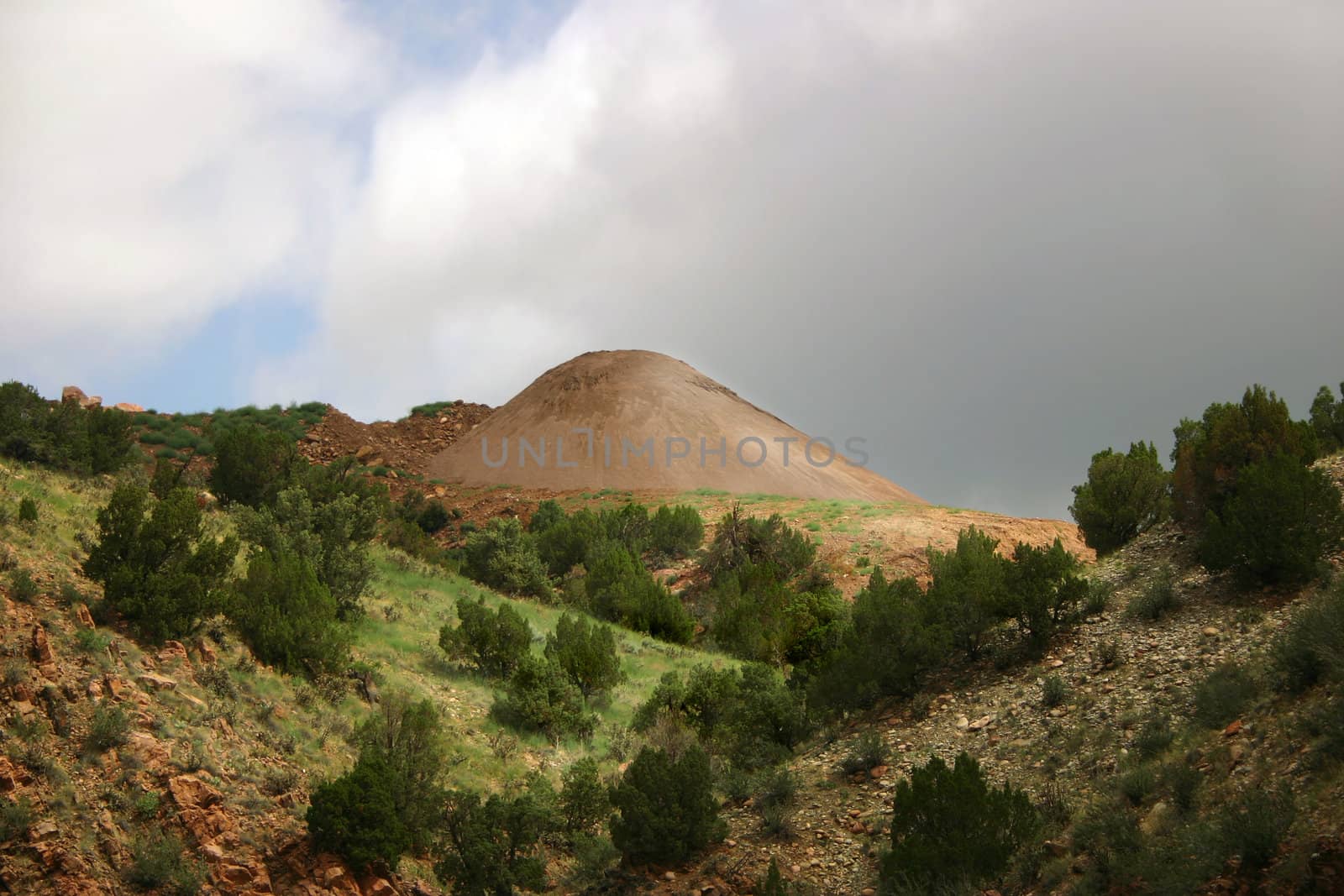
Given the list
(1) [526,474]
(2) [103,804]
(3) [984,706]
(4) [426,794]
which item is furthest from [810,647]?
(1) [526,474]

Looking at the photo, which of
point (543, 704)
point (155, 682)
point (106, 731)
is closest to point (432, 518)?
point (543, 704)

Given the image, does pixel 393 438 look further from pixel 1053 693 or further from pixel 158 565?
pixel 1053 693

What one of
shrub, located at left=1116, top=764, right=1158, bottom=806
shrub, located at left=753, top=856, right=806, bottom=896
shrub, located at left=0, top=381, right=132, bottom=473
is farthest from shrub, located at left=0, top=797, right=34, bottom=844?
shrub, located at left=0, top=381, right=132, bottom=473

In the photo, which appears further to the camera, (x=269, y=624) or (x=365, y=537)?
(x=365, y=537)

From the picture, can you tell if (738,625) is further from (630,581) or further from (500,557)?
(500,557)

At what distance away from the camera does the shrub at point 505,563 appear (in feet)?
107

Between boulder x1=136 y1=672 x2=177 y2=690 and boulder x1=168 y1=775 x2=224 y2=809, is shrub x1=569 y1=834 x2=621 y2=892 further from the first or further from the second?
boulder x1=136 y1=672 x2=177 y2=690

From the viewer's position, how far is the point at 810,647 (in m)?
26.2

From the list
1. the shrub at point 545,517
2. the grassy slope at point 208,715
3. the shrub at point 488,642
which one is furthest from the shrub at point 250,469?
the shrub at point 545,517

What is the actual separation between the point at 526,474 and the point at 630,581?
87.9 ft

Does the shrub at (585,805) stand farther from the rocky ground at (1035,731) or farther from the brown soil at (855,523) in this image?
the brown soil at (855,523)

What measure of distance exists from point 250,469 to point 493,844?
20.3 meters

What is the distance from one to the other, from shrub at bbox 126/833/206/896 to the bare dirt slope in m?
40.8

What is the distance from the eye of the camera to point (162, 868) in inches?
481
